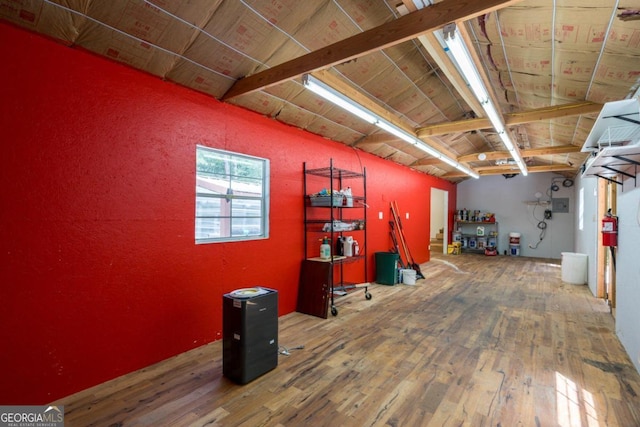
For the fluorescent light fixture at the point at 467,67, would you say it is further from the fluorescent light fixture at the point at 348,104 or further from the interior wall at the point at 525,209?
the interior wall at the point at 525,209

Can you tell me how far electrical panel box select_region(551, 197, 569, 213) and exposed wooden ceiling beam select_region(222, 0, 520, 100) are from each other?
1042cm

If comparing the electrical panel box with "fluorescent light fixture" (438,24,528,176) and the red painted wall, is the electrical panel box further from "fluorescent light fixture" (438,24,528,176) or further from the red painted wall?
the red painted wall

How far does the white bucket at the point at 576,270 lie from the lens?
6090 millimetres

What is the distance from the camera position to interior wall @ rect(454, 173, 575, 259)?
9.71 metres

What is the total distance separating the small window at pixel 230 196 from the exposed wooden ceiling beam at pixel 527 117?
8.87ft

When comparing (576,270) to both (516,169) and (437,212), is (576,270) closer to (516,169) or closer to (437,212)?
(516,169)

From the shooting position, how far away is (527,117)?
3957 millimetres

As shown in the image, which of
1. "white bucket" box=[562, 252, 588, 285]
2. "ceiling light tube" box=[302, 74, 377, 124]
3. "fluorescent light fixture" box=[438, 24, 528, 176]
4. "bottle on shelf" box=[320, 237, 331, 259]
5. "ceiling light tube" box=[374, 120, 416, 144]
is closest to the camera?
"fluorescent light fixture" box=[438, 24, 528, 176]

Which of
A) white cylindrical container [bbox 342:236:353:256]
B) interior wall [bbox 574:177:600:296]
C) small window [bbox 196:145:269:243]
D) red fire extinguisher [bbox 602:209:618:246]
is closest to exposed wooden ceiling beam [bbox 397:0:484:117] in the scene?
red fire extinguisher [bbox 602:209:618:246]

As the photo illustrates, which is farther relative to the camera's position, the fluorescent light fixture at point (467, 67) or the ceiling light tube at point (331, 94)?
the ceiling light tube at point (331, 94)

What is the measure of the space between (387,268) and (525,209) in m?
7.24

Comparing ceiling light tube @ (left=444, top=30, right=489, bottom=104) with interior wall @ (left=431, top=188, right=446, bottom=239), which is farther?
interior wall @ (left=431, top=188, right=446, bottom=239)

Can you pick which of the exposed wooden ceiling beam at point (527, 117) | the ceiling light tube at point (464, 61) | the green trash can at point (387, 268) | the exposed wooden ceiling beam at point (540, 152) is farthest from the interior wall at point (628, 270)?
the green trash can at point (387, 268)

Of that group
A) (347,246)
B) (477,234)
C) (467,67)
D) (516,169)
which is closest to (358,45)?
(467,67)
